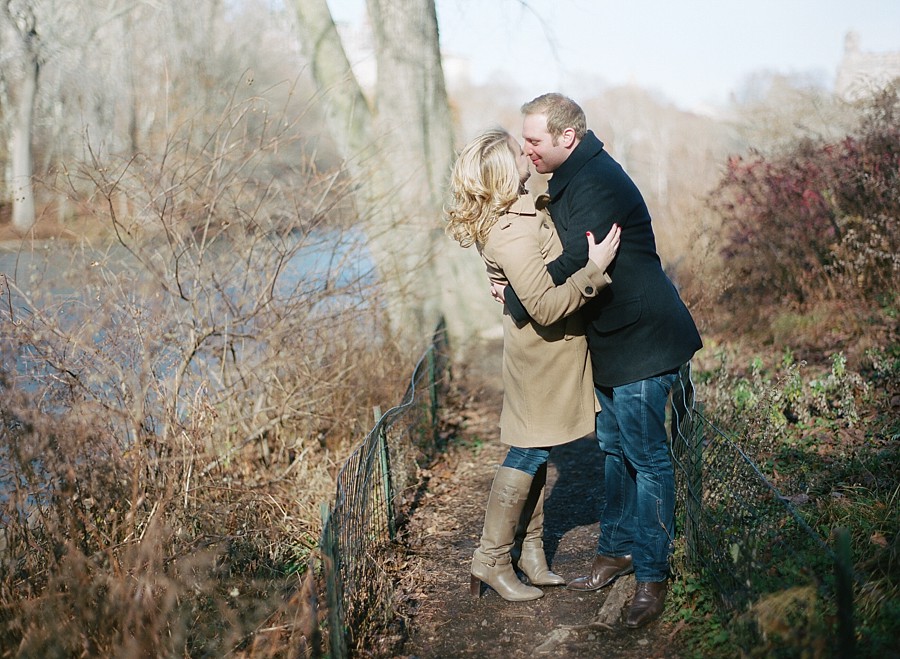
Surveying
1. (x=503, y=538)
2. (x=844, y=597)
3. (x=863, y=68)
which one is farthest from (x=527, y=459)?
(x=863, y=68)

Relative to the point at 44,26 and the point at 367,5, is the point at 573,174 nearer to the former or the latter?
the point at 367,5

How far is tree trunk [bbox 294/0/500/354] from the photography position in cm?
914

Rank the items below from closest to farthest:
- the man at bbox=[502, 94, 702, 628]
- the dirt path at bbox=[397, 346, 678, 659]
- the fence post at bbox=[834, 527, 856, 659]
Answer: the fence post at bbox=[834, 527, 856, 659]
the man at bbox=[502, 94, 702, 628]
the dirt path at bbox=[397, 346, 678, 659]

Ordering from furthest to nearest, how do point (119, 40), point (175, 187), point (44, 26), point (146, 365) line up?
point (119, 40) → point (44, 26) → point (175, 187) → point (146, 365)

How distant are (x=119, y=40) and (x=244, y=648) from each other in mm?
19555

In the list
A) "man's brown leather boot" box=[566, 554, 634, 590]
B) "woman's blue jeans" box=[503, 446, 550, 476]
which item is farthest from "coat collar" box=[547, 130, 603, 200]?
"man's brown leather boot" box=[566, 554, 634, 590]

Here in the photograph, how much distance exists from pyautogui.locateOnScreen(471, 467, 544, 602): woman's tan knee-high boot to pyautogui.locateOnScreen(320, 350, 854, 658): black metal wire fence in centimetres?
48

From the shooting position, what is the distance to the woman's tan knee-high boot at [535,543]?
397 cm

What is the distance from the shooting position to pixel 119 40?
1992 centimetres

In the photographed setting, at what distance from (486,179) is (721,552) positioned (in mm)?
1726

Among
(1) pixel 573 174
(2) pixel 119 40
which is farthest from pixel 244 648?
(2) pixel 119 40

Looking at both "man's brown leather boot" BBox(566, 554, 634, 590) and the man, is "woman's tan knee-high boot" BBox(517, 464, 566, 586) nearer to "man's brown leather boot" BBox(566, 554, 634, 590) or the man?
"man's brown leather boot" BBox(566, 554, 634, 590)

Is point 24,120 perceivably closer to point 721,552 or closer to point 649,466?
point 649,466

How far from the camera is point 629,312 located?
3482 mm
